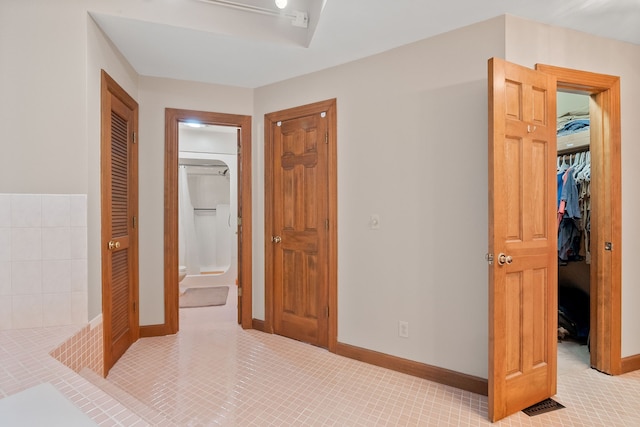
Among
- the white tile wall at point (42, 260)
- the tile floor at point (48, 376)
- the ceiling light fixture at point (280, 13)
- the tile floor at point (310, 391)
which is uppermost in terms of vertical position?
the ceiling light fixture at point (280, 13)

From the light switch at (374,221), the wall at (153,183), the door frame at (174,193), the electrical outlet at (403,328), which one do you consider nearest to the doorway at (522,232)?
the electrical outlet at (403,328)

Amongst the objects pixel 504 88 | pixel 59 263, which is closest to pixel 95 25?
pixel 59 263

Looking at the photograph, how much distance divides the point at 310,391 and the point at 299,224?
1331 millimetres

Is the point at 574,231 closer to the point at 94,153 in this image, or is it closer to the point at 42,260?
the point at 94,153

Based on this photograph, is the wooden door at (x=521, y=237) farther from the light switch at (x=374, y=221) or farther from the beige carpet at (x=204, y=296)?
the beige carpet at (x=204, y=296)

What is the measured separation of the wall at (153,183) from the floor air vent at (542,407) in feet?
9.36

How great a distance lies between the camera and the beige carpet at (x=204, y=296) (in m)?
4.16

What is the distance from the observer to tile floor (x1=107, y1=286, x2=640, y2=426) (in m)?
1.82

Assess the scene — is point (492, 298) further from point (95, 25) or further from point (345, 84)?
point (95, 25)

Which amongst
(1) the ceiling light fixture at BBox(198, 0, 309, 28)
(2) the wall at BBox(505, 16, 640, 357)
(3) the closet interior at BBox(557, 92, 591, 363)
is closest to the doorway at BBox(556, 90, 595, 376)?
(3) the closet interior at BBox(557, 92, 591, 363)

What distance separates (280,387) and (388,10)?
2.42m

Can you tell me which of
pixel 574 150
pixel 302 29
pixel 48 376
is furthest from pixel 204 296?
pixel 574 150

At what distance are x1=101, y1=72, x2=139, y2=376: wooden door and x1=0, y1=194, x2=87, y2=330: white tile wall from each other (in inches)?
9.9

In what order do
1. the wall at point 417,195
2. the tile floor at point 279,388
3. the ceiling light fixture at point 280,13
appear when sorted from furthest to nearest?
the ceiling light fixture at point 280,13 < the wall at point 417,195 < the tile floor at point 279,388
